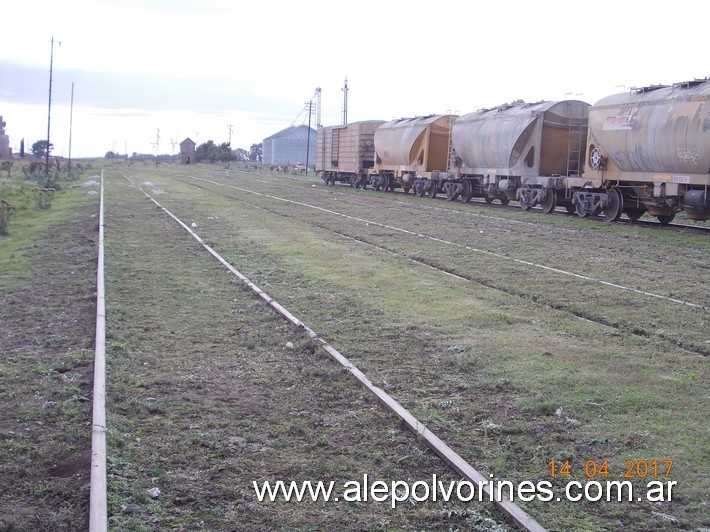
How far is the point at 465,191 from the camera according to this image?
31.3m

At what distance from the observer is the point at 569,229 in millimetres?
19375

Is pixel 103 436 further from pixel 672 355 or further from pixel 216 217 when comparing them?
pixel 216 217

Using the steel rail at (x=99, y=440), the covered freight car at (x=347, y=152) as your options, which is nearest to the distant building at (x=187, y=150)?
the covered freight car at (x=347, y=152)

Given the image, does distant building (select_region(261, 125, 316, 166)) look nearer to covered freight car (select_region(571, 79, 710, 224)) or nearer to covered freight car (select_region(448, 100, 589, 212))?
covered freight car (select_region(448, 100, 589, 212))

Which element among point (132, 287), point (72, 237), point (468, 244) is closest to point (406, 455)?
point (132, 287)

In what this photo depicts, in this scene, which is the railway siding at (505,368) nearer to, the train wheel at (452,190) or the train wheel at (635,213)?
the train wheel at (635,213)

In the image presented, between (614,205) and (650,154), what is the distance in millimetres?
2705

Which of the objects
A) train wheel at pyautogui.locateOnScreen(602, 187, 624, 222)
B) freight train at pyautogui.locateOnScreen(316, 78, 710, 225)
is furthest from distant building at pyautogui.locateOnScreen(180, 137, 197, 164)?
train wheel at pyautogui.locateOnScreen(602, 187, 624, 222)

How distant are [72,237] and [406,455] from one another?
1478 centimetres

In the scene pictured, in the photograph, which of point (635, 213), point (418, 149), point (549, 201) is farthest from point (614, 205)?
point (418, 149)

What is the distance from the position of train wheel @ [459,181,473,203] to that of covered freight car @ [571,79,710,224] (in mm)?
8427

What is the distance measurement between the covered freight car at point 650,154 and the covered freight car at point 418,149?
11.8 meters

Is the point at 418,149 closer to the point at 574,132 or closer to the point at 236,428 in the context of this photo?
the point at 574,132

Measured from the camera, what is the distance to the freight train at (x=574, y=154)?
18188 millimetres
